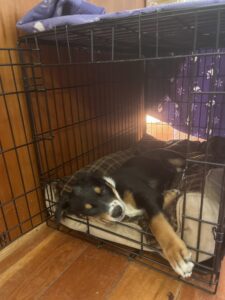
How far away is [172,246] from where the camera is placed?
106 centimetres

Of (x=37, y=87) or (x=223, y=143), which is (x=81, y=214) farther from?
(x=223, y=143)

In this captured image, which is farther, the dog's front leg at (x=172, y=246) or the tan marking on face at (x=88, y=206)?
the tan marking on face at (x=88, y=206)

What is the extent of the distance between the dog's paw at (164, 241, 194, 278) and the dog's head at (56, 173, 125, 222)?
1.04 feet

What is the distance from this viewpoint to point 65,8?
1231mm

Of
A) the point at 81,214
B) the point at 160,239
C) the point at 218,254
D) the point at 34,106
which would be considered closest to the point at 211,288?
the point at 218,254

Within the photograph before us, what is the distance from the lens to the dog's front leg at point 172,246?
40.3 inches

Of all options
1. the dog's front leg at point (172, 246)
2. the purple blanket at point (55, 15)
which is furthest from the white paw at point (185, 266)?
the purple blanket at point (55, 15)

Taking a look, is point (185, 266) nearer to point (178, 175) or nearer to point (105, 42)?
point (178, 175)

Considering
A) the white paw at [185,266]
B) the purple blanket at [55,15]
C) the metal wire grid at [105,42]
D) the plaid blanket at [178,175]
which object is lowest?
the white paw at [185,266]

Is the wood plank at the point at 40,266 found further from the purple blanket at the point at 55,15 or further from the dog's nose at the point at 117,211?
the purple blanket at the point at 55,15

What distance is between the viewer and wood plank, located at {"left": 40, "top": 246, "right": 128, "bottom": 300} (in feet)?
3.76

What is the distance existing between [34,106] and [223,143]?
145 cm

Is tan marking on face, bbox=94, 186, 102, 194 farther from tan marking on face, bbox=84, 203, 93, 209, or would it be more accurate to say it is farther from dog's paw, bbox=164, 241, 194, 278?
dog's paw, bbox=164, 241, 194, 278

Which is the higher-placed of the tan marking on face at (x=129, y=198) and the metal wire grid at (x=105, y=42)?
the metal wire grid at (x=105, y=42)
